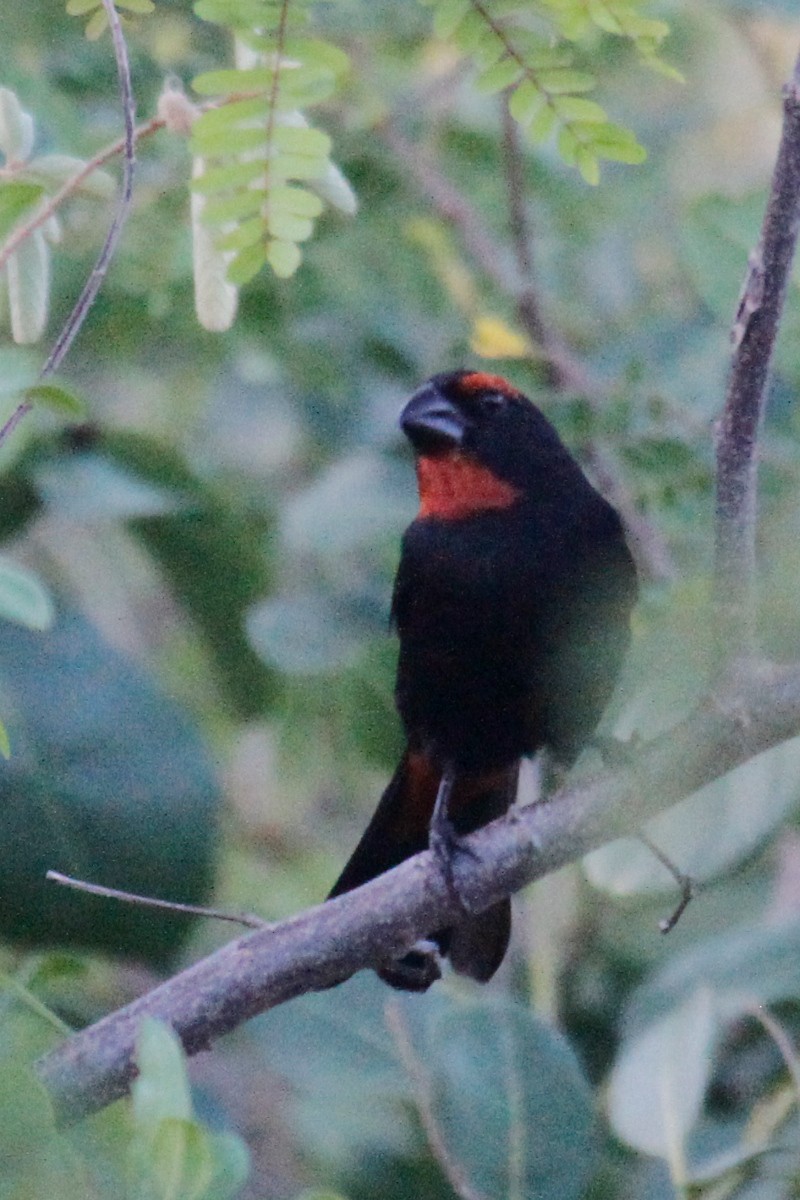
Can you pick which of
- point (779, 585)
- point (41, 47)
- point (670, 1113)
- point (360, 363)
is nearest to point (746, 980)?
point (670, 1113)

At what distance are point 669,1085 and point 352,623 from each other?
108 centimetres

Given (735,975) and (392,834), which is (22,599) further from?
(392,834)

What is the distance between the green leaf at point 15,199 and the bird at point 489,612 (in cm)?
123

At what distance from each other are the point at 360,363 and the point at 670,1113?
5.55 feet

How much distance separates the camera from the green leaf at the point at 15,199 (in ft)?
5.01

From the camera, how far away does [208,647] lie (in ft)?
10.4

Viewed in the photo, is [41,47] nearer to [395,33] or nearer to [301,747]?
[395,33]

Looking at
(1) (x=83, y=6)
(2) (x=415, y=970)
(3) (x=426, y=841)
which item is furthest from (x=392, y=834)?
(1) (x=83, y=6)

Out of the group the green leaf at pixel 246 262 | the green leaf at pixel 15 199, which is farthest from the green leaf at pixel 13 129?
the green leaf at pixel 246 262

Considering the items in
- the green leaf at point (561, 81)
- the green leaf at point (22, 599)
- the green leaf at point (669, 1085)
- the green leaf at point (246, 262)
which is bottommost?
the green leaf at point (669, 1085)

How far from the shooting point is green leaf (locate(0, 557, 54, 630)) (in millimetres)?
1474

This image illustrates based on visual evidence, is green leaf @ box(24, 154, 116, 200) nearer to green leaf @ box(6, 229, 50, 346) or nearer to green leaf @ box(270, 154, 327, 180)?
green leaf @ box(6, 229, 50, 346)

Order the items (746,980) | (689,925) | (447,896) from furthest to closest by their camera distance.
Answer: (689,925) < (746,980) < (447,896)

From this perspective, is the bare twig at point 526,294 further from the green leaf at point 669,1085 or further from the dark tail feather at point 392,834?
the green leaf at point 669,1085
